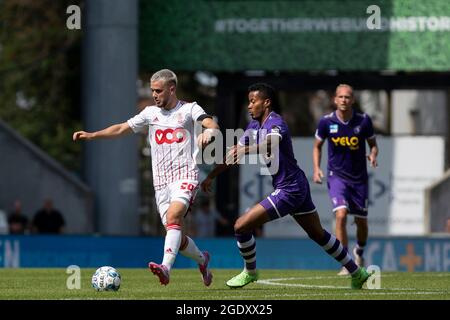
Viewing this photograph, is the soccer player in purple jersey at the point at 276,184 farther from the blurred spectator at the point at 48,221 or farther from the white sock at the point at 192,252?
the blurred spectator at the point at 48,221

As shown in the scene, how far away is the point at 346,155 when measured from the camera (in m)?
17.9

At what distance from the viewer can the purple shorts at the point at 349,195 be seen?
17.8 m

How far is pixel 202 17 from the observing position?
1197 inches

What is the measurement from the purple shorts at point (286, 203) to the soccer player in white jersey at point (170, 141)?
0.92 meters

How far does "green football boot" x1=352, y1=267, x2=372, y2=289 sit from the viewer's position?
1420 centimetres

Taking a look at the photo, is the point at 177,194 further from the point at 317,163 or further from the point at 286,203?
the point at 317,163

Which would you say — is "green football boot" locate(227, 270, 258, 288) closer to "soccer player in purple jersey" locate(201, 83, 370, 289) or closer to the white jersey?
"soccer player in purple jersey" locate(201, 83, 370, 289)

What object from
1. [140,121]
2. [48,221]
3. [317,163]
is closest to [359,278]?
[140,121]

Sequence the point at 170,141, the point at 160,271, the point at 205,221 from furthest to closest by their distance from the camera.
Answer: the point at 205,221
the point at 170,141
the point at 160,271

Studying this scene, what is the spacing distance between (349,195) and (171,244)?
15.6 ft

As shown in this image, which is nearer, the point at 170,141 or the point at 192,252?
the point at 170,141

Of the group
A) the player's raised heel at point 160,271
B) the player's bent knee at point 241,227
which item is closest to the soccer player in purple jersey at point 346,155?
the player's bent knee at point 241,227

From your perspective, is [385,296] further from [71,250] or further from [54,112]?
[54,112]
